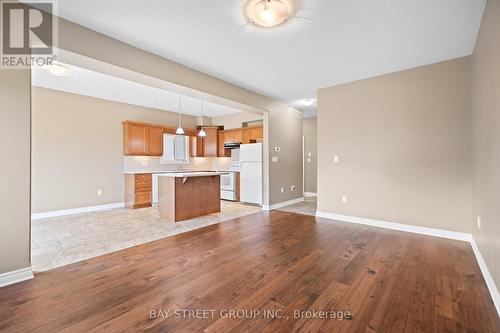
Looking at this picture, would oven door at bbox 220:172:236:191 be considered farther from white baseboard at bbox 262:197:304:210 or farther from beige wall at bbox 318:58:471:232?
beige wall at bbox 318:58:471:232

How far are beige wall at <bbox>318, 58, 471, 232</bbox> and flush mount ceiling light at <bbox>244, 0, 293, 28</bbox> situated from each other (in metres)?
2.53

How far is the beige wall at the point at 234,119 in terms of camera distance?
7.07 m

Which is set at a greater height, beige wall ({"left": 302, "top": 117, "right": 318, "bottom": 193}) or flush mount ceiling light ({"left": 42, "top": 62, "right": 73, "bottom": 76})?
flush mount ceiling light ({"left": 42, "top": 62, "right": 73, "bottom": 76})

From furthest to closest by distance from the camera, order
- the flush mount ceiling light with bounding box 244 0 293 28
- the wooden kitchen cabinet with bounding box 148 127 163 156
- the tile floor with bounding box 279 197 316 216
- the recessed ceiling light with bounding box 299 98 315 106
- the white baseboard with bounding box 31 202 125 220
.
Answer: the wooden kitchen cabinet with bounding box 148 127 163 156
the recessed ceiling light with bounding box 299 98 315 106
the tile floor with bounding box 279 197 316 216
the white baseboard with bounding box 31 202 125 220
the flush mount ceiling light with bounding box 244 0 293 28

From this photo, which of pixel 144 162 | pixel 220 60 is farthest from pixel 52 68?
pixel 144 162

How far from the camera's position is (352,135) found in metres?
4.21

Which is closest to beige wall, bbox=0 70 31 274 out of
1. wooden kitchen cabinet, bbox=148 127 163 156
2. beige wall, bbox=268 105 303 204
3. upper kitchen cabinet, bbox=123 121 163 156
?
upper kitchen cabinet, bbox=123 121 163 156

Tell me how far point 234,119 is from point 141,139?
2.98 m

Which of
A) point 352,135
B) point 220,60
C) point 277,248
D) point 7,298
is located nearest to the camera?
point 7,298

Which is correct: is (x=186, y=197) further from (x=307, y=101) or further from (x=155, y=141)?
(x=307, y=101)

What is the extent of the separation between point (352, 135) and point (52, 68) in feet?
17.0

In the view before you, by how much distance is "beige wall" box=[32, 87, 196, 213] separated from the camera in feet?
15.2

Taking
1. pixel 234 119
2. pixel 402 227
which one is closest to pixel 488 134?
pixel 402 227

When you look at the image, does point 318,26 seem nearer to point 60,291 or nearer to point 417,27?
point 417,27
